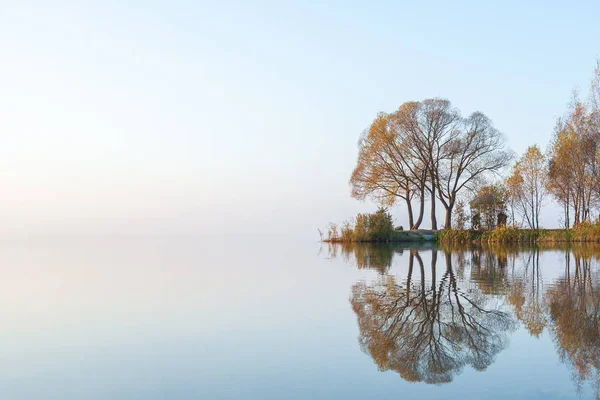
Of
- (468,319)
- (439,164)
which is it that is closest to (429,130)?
(439,164)

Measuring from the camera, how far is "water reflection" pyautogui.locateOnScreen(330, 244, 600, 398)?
6.15 metres

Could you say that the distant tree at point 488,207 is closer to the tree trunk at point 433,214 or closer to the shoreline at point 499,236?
the shoreline at point 499,236

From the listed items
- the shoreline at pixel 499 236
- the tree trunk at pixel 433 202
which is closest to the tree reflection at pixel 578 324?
the shoreline at pixel 499 236

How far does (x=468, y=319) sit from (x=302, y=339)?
114 inches

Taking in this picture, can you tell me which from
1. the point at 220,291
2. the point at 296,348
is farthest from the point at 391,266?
the point at 296,348

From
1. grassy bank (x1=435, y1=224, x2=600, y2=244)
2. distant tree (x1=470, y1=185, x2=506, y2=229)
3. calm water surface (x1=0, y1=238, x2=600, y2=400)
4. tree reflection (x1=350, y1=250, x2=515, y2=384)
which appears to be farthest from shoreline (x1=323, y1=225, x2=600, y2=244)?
tree reflection (x1=350, y1=250, x2=515, y2=384)

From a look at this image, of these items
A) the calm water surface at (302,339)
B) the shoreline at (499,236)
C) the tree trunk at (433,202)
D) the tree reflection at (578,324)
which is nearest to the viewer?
the calm water surface at (302,339)

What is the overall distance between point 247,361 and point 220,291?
5997 mm

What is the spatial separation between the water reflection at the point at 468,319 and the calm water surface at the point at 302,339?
0.03m

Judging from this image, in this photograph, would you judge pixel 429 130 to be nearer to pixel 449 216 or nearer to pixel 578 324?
pixel 449 216

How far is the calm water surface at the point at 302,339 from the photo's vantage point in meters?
5.36

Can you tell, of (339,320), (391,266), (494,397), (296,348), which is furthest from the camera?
(391,266)

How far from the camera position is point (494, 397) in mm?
4965

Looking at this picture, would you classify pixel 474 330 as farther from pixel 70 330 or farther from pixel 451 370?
pixel 70 330
